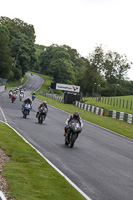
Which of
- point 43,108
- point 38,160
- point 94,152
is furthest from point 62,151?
point 43,108

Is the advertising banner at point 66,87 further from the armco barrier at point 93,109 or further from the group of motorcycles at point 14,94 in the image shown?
the group of motorcycles at point 14,94

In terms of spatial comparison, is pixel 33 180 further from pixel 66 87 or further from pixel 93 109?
pixel 66 87

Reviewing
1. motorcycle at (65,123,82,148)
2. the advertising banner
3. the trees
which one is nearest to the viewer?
motorcycle at (65,123,82,148)

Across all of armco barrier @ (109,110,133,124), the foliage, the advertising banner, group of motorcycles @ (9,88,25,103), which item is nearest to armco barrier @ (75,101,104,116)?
armco barrier @ (109,110,133,124)

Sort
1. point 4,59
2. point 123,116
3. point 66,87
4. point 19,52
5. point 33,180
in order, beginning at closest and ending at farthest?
point 33,180 → point 123,116 → point 66,87 → point 4,59 → point 19,52

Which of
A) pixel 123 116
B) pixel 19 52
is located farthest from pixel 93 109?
pixel 19 52

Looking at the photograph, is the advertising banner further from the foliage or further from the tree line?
the foliage

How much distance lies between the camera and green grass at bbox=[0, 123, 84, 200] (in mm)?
6598

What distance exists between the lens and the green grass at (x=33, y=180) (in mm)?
6598

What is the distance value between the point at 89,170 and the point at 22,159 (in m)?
2.13

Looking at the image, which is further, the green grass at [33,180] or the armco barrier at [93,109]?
the armco barrier at [93,109]

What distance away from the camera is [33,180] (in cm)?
767

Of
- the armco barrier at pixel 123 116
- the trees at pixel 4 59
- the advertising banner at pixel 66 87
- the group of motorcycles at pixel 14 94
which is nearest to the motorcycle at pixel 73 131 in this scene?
the armco barrier at pixel 123 116

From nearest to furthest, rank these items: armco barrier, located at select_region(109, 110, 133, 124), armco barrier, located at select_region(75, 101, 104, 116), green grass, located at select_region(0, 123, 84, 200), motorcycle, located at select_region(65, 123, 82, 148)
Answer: green grass, located at select_region(0, 123, 84, 200) < motorcycle, located at select_region(65, 123, 82, 148) < armco barrier, located at select_region(109, 110, 133, 124) < armco barrier, located at select_region(75, 101, 104, 116)
